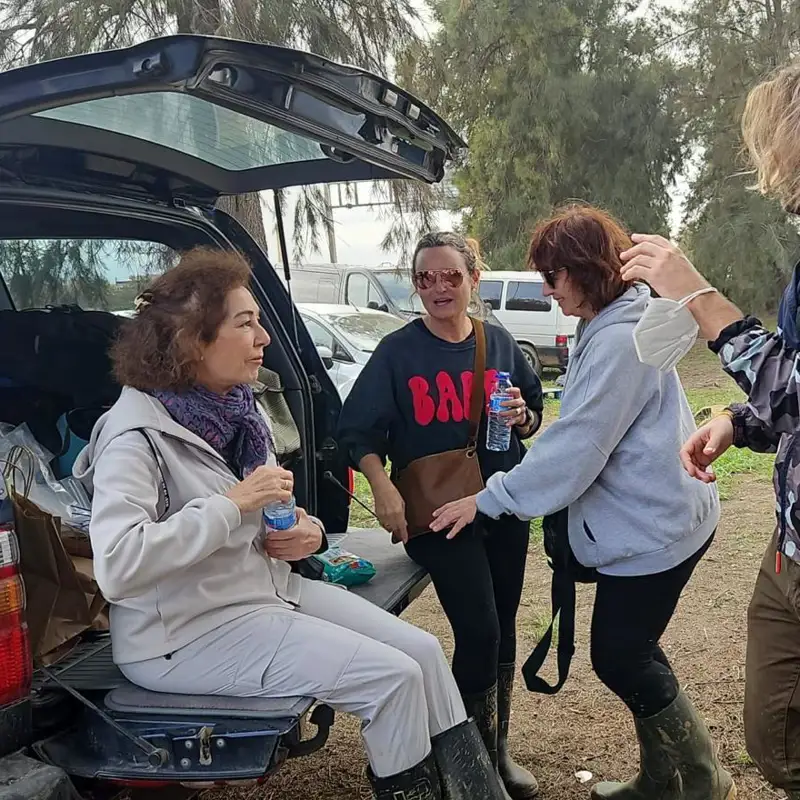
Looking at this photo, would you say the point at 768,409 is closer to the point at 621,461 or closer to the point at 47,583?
the point at 621,461

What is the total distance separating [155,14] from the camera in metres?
6.03

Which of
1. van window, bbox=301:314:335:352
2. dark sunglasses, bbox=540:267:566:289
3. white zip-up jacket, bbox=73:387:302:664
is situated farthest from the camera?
van window, bbox=301:314:335:352

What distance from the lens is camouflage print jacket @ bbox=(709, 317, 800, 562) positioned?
6.60 ft

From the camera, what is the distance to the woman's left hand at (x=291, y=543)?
2.50 metres

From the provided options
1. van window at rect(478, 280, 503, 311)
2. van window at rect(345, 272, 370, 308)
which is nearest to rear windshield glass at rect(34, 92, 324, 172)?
van window at rect(345, 272, 370, 308)

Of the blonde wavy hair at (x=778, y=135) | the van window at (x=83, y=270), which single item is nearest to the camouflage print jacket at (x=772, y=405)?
the blonde wavy hair at (x=778, y=135)

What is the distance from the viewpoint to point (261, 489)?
2.27m

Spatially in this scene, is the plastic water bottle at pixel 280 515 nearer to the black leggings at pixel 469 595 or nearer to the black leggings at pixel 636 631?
the black leggings at pixel 469 595

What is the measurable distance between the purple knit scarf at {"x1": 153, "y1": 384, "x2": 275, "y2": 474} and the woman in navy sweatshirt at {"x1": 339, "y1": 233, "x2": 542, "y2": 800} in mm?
557

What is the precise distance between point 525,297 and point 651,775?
46.6 feet

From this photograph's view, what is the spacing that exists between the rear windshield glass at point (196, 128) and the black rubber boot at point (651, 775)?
2139mm

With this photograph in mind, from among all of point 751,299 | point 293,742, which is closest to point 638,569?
point 293,742

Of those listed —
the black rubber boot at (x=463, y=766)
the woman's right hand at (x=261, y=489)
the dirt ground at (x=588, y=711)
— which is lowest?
the dirt ground at (x=588, y=711)

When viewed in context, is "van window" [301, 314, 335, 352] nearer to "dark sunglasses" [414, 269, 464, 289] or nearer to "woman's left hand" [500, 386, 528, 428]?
"dark sunglasses" [414, 269, 464, 289]
